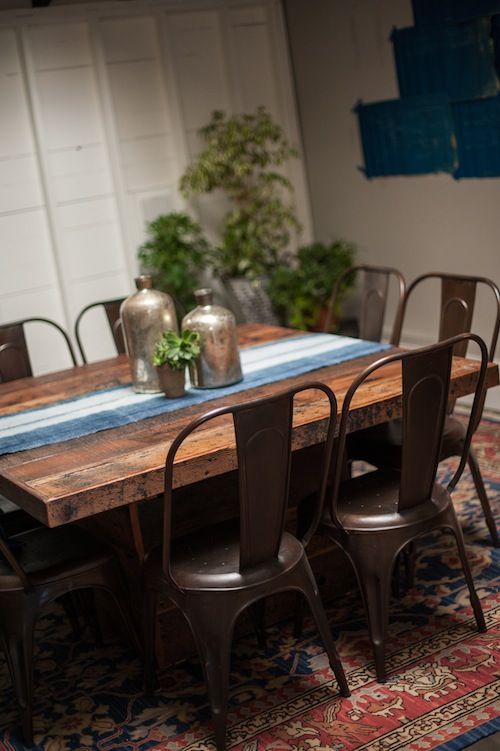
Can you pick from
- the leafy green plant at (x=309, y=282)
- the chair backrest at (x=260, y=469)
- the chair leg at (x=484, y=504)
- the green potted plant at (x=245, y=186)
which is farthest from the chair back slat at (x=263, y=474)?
the green potted plant at (x=245, y=186)

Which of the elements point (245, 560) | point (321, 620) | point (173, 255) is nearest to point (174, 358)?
point (245, 560)

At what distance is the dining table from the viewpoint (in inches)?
91.1

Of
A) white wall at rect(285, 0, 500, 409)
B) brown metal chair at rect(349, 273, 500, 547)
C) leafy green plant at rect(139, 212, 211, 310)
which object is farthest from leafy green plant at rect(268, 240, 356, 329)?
brown metal chair at rect(349, 273, 500, 547)

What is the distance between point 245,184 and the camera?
237 inches

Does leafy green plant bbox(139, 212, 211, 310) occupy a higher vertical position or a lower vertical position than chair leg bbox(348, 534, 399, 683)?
higher

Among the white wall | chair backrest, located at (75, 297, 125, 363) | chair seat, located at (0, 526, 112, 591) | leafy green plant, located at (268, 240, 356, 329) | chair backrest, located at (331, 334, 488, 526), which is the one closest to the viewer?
chair backrest, located at (331, 334, 488, 526)

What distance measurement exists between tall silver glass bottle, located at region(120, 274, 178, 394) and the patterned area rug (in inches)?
33.1

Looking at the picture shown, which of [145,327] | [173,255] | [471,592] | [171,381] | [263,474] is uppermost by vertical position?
[173,255]

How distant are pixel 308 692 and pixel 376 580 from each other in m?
0.35

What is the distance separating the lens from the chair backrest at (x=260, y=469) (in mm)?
2174

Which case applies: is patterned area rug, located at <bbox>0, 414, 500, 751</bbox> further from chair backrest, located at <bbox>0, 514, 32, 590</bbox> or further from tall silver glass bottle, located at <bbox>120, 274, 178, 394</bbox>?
tall silver glass bottle, located at <bbox>120, 274, 178, 394</bbox>

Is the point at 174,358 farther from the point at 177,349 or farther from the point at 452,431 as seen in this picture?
the point at 452,431

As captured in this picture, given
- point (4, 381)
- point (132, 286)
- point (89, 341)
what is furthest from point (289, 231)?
point (4, 381)

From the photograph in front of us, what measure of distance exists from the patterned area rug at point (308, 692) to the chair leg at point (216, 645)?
0.11 m
